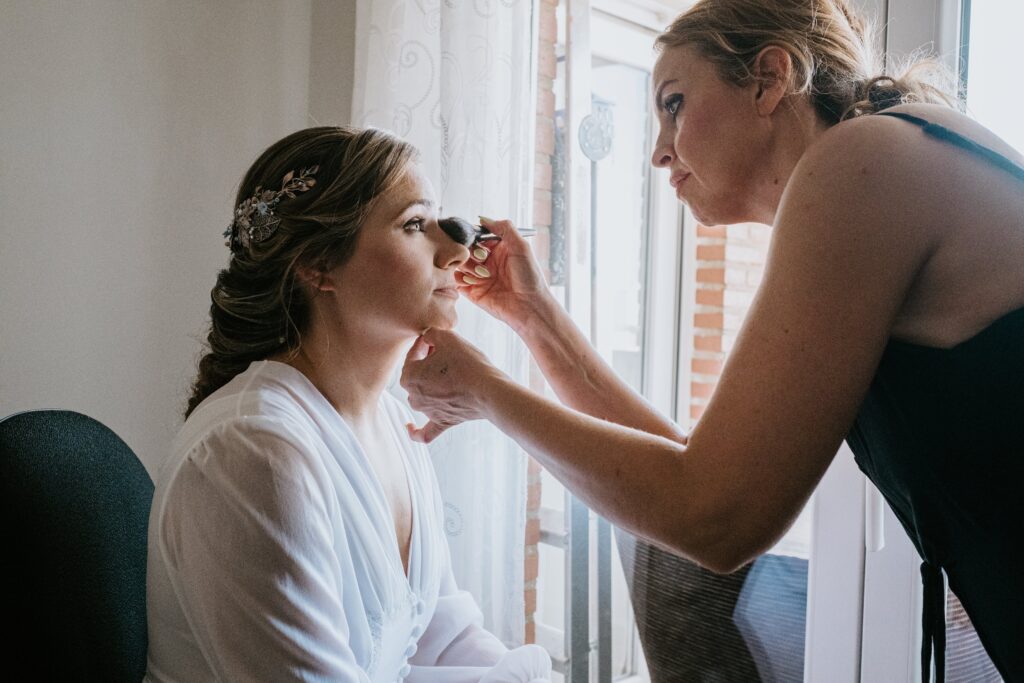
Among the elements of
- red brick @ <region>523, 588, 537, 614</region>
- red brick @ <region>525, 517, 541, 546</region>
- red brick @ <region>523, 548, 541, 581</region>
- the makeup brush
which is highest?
the makeup brush

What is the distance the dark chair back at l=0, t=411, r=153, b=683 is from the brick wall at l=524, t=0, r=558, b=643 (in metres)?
1.05

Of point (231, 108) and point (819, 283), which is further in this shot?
Answer: point (231, 108)

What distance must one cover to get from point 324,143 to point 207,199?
79cm

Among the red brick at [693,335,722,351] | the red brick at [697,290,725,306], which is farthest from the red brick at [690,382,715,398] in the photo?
the red brick at [697,290,725,306]

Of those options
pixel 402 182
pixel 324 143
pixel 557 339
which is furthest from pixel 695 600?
pixel 324 143

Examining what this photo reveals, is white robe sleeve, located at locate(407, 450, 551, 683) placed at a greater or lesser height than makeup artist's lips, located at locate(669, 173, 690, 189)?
lesser

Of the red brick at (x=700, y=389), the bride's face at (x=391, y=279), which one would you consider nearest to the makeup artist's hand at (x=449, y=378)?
the bride's face at (x=391, y=279)

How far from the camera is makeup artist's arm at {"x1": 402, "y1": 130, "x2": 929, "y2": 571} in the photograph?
76 cm

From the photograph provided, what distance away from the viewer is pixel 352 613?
1043mm

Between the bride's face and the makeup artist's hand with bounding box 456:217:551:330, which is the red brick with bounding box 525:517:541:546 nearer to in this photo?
the makeup artist's hand with bounding box 456:217:551:330

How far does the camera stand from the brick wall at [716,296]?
295cm

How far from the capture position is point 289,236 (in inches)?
46.3

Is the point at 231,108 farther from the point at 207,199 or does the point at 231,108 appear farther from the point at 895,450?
the point at 895,450

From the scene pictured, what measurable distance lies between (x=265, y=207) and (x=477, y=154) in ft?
1.90
